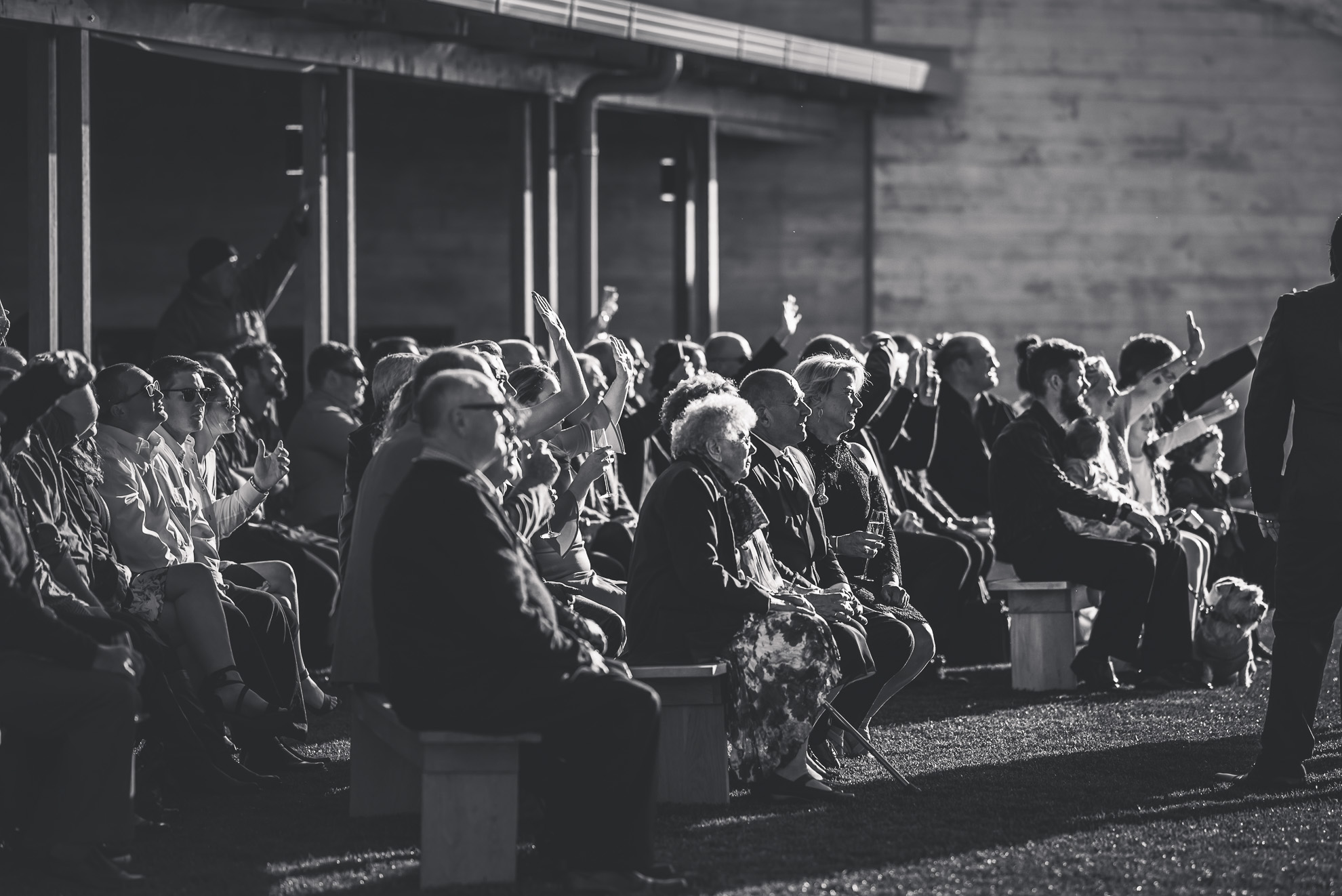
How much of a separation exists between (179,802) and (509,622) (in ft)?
5.89

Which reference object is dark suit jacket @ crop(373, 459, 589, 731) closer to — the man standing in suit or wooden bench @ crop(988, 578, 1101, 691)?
the man standing in suit

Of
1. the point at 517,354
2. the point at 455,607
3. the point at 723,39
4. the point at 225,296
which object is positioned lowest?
the point at 455,607

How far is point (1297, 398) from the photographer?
579 cm

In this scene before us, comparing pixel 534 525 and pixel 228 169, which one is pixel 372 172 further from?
pixel 534 525

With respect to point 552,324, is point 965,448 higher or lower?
lower

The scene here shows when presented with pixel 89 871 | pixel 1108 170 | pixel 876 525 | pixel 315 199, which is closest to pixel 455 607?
pixel 89 871

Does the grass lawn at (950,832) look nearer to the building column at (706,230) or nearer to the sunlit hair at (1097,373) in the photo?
the sunlit hair at (1097,373)

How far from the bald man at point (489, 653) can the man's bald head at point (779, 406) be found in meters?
1.87

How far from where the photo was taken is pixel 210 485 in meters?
6.93

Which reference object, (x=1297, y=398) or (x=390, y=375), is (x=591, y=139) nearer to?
(x=390, y=375)

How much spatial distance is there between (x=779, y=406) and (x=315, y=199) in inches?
171

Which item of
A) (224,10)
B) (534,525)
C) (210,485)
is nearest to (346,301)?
(224,10)

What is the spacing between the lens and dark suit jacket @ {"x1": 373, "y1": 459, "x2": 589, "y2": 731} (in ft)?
14.3

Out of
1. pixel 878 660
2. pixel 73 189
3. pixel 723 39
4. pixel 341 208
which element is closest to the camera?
pixel 878 660
